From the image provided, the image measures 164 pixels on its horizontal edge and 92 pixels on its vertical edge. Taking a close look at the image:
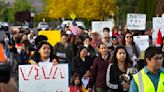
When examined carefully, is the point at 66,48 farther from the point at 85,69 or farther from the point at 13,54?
the point at 85,69

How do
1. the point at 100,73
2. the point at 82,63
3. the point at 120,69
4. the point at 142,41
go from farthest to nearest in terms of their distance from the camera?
the point at 142,41 < the point at 82,63 < the point at 100,73 < the point at 120,69

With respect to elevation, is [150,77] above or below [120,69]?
above

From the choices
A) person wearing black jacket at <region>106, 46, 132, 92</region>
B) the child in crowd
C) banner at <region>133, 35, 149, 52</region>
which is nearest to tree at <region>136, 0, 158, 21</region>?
banner at <region>133, 35, 149, 52</region>

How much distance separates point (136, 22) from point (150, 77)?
12.5 metres

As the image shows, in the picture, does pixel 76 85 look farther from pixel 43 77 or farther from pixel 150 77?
pixel 150 77

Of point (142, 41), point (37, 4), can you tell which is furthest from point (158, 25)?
point (37, 4)

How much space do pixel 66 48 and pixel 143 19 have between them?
17.6 feet

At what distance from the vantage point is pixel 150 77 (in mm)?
6043

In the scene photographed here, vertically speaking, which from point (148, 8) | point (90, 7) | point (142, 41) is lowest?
point (90, 7)

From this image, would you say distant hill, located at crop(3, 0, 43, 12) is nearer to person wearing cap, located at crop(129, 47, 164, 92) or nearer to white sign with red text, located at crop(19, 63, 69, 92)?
white sign with red text, located at crop(19, 63, 69, 92)

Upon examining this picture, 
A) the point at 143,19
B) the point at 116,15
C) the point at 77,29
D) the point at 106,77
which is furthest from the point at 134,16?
the point at 116,15

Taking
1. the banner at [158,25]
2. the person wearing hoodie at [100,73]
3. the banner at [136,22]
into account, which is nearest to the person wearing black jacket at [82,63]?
the person wearing hoodie at [100,73]

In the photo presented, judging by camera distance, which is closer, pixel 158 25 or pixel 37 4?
pixel 158 25

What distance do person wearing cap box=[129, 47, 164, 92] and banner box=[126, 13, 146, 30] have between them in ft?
39.3
